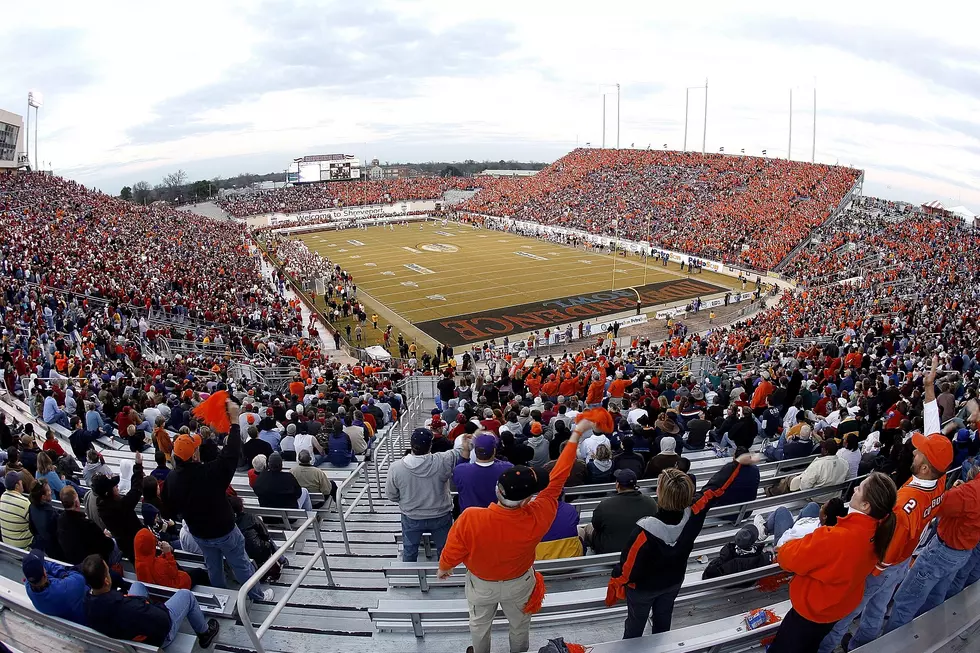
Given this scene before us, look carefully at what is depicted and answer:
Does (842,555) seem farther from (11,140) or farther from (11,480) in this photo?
(11,140)

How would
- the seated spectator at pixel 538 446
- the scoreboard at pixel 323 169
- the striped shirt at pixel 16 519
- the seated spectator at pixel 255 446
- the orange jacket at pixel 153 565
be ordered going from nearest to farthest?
the orange jacket at pixel 153 565 → the striped shirt at pixel 16 519 → the seated spectator at pixel 538 446 → the seated spectator at pixel 255 446 → the scoreboard at pixel 323 169

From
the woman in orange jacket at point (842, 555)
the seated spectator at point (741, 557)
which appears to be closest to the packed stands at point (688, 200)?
the seated spectator at point (741, 557)

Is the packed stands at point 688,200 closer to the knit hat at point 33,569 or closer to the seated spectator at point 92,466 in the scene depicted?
the seated spectator at point 92,466

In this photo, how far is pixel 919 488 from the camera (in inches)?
134

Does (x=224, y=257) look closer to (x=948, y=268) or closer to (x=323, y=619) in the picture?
(x=323, y=619)

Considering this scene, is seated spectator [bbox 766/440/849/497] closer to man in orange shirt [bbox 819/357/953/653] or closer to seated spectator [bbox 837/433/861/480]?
seated spectator [bbox 837/433/861/480]

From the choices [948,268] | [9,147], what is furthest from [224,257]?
[948,268]

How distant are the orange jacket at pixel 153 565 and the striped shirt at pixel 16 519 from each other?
51.4 inches

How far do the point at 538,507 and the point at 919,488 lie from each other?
2142mm

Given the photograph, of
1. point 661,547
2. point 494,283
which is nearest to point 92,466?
point 661,547

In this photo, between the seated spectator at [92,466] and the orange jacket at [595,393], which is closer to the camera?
the seated spectator at [92,466]

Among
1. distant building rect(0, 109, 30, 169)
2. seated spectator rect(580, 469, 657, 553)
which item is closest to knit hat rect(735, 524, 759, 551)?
seated spectator rect(580, 469, 657, 553)

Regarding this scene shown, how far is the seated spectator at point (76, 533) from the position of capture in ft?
14.2

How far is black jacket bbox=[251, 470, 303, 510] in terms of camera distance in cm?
555
